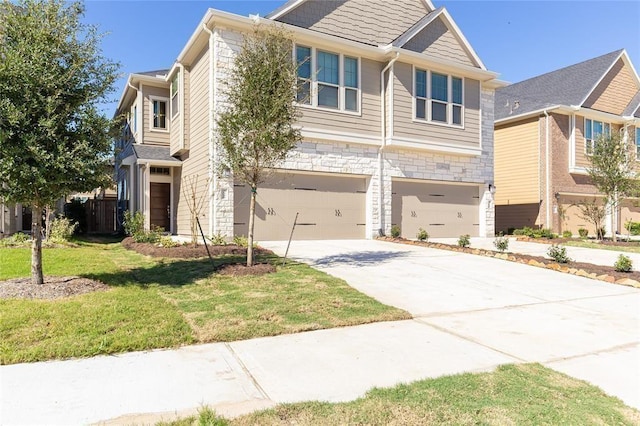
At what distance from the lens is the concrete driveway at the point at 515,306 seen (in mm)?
4227

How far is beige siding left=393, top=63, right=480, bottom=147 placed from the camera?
574 inches

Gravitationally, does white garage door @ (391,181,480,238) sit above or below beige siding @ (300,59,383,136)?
below

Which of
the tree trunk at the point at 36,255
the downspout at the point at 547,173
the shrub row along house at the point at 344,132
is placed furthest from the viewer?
the downspout at the point at 547,173

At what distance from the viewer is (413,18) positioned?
1630 centimetres

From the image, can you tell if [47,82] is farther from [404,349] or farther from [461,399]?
[461,399]

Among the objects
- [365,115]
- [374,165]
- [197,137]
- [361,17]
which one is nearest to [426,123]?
[365,115]

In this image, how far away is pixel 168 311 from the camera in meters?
5.31

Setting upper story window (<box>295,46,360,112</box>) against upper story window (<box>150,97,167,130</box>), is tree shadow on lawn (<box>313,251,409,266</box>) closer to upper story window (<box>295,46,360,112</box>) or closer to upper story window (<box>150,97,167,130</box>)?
upper story window (<box>295,46,360,112</box>)

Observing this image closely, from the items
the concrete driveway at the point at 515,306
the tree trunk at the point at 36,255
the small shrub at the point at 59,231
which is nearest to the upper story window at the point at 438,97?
the concrete driveway at the point at 515,306

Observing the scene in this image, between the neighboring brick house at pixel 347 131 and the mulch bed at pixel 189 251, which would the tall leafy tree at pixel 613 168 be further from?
the mulch bed at pixel 189 251

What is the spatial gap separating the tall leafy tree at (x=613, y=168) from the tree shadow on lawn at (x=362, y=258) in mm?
11151

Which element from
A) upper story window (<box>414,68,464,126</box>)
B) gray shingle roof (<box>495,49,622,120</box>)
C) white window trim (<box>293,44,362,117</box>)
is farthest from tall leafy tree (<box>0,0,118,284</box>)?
gray shingle roof (<box>495,49,622,120</box>)

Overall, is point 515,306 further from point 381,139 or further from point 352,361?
point 381,139

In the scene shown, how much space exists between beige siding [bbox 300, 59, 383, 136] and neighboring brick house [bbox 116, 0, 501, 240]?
0.13 ft
